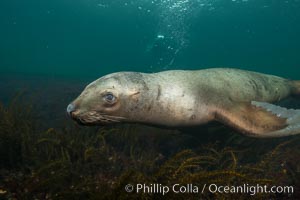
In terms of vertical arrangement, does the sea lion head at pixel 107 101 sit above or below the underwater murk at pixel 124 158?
above

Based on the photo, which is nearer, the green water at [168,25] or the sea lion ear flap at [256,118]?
the sea lion ear flap at [256,118]

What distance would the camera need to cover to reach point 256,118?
4.46 meters

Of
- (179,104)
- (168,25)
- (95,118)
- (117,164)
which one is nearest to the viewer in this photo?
(95,118)

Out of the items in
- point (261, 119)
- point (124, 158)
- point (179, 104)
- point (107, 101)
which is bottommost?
point (124, 158)

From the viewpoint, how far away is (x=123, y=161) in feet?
16.0

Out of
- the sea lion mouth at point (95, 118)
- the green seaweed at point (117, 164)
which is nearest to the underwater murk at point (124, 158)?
the green seaweed at point (117, 164)

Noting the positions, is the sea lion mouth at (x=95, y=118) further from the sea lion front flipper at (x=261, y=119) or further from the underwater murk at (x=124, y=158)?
the sea lion front flipper at (x=261, y=119)

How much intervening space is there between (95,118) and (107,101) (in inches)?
Answer: 10.2

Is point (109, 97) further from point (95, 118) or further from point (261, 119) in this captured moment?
point (261, 119)

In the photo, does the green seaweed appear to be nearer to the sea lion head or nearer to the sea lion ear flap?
the sea lion ear flap

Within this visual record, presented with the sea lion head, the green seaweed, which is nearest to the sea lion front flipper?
the green seaweed

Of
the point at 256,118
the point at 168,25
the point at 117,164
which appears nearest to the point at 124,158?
the point at 117,164

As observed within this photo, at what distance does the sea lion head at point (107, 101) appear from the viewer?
3.53 m

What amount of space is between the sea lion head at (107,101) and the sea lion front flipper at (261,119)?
1.56 metres
